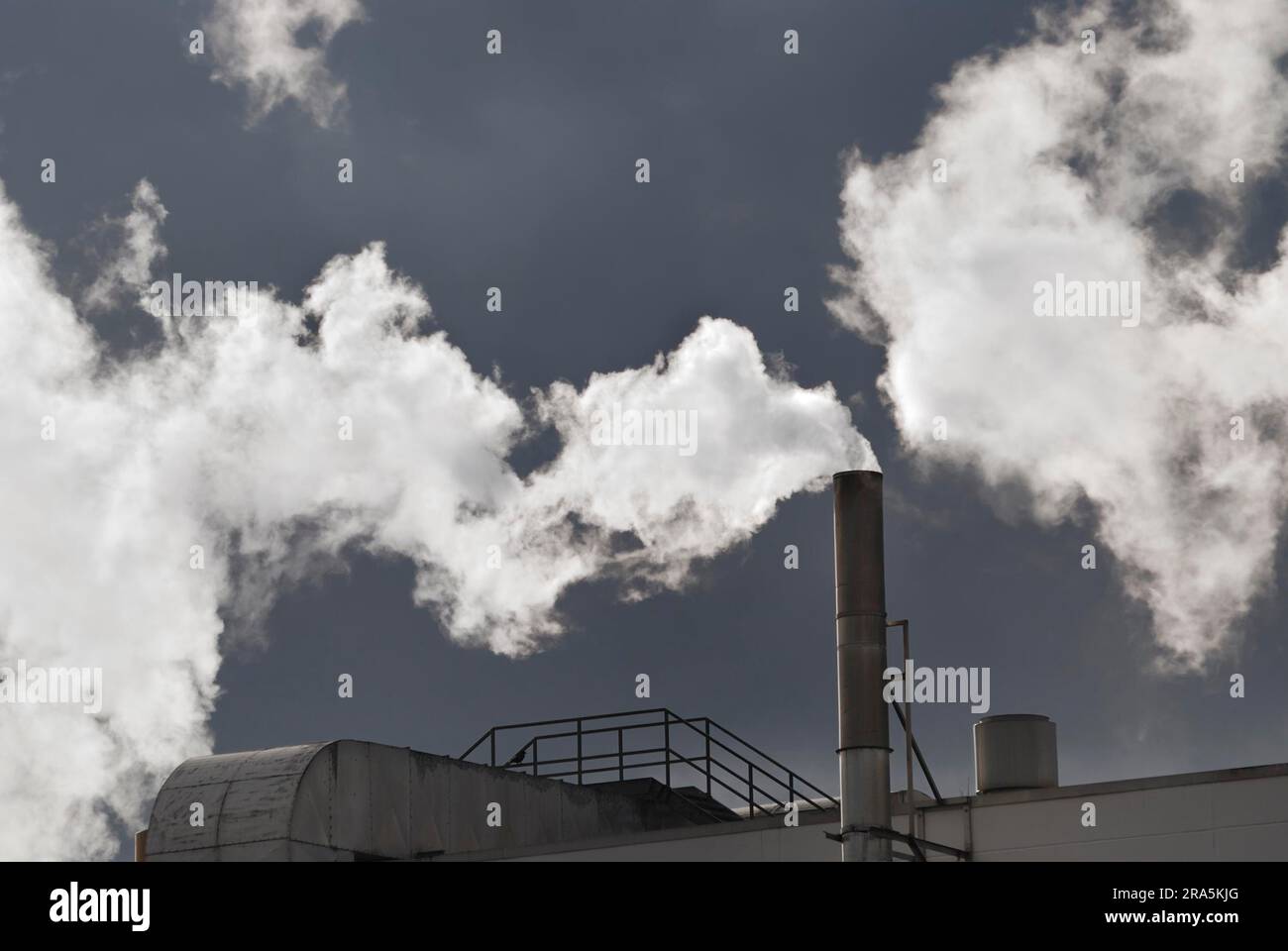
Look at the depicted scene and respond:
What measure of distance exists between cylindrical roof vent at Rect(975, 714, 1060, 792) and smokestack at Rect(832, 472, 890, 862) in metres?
1.32

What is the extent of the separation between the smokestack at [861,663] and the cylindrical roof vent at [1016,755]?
1.32 meters

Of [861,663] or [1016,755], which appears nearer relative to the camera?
[1016,755]

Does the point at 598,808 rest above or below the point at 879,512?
below

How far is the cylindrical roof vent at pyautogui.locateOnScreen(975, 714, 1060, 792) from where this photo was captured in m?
25.8

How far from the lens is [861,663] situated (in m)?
26.6

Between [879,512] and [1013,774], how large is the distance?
13.7ft

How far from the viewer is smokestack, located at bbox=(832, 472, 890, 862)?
84.6ft

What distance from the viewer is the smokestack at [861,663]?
2580cm

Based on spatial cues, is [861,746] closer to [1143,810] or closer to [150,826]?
[1143,810]

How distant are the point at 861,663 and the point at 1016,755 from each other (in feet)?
8.07
